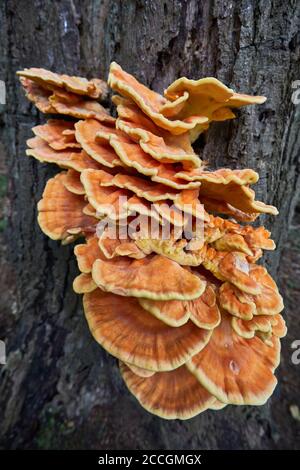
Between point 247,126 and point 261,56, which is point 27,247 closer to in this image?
point 247,126

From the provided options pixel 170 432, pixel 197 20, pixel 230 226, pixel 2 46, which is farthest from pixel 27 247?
pixel 170 432

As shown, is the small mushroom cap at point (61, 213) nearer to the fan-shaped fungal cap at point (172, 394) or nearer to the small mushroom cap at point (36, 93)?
the small mushroom cap at point (36, 93)

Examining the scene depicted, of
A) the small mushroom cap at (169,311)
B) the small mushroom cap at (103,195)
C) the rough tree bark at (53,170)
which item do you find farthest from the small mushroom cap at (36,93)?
the small mushroom cap at (169,311)

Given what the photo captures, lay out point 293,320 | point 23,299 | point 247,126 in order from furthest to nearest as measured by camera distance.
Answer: point 293,320, point 23,299, point 247,126

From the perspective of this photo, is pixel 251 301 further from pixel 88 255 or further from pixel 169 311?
pixel 88 255

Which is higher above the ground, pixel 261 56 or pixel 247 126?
pixel 261 56
